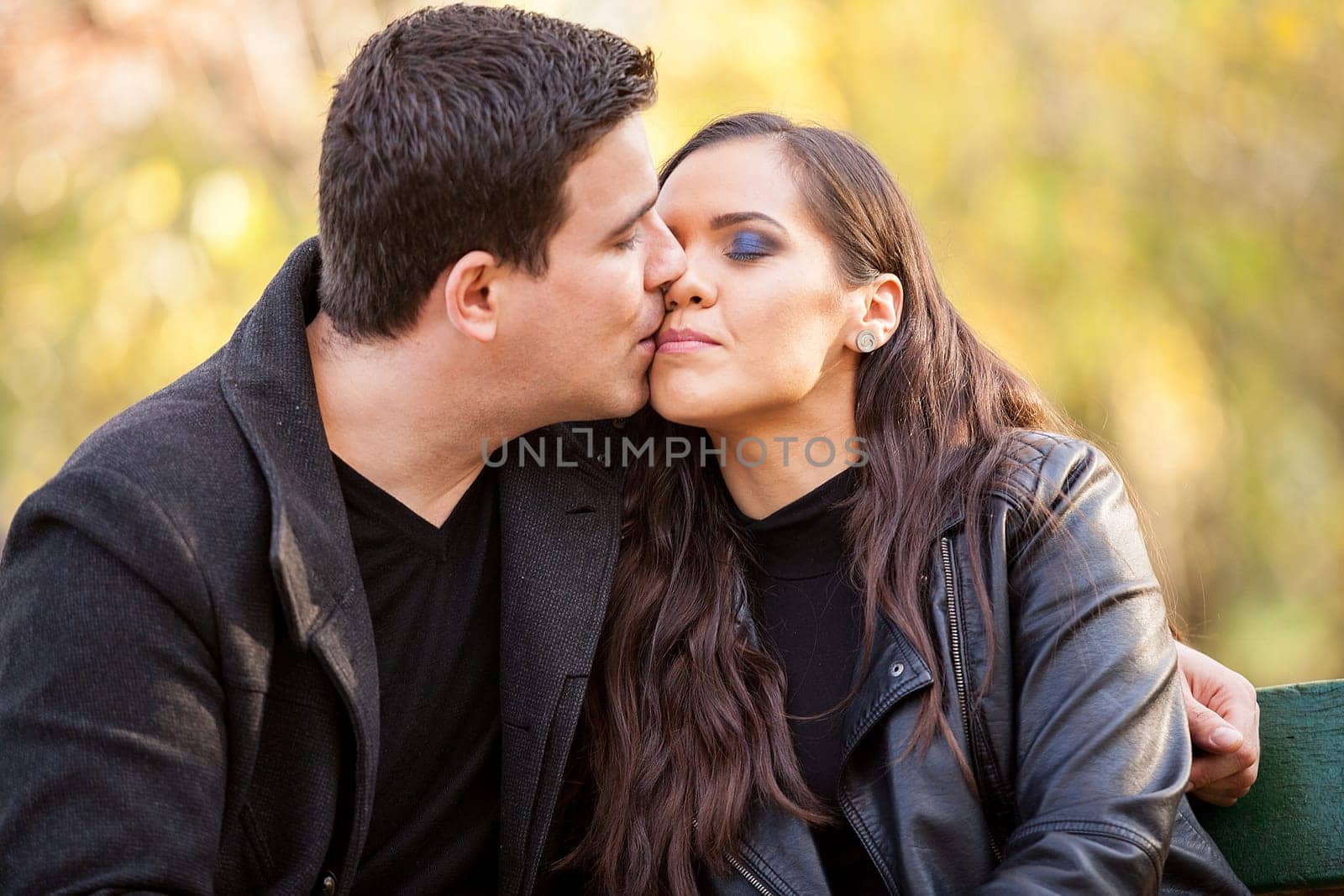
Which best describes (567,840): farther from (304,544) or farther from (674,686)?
(304,544)

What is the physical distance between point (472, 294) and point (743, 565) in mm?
782

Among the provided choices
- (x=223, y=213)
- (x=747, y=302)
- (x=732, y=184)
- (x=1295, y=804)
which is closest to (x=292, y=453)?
(x=747, y=302)

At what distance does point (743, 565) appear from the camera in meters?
2.84

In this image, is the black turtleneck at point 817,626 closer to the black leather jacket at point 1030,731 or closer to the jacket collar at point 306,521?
the black leather jacket at point 1030,731

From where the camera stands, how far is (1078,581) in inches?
94.7

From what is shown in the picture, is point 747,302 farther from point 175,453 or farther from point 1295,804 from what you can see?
point 1295,804

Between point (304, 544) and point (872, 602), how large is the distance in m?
1.03

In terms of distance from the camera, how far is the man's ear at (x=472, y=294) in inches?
102

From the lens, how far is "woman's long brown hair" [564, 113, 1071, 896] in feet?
8.26

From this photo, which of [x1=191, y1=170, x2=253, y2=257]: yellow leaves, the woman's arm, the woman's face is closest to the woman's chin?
the woman's face

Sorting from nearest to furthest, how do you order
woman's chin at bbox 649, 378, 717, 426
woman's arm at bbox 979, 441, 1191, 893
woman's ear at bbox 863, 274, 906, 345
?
woman's arm at bbox 979, 441, 1191, 893 < woman's chin at bbox 649, 378, 717, 426 < woman's ear at bbox 863, 274, 906, 345

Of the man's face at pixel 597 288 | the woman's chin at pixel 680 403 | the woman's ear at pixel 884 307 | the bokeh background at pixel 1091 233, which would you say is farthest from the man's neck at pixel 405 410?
the bokeh background at pixel 1091 233

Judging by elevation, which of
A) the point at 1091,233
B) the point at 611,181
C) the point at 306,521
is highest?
the point at 611,181

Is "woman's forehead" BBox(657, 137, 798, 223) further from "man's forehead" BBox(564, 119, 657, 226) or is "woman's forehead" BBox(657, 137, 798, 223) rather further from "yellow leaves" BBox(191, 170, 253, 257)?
"yellow leaves" BBox(191, 170, 253, 257)
